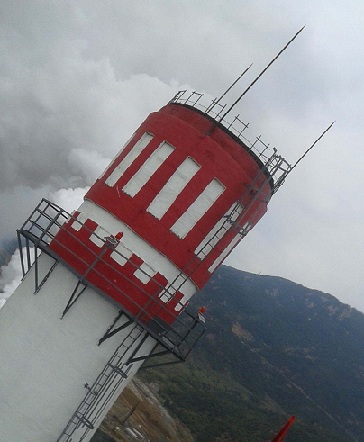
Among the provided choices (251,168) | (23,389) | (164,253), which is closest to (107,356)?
(23,389)

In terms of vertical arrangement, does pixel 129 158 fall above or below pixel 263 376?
above

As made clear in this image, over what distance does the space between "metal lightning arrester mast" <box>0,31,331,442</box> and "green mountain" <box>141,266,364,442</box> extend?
4610 cm

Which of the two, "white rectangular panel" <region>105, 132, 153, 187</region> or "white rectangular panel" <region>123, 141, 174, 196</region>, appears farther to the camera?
"white rectangular panel" <region>105, 132, 153, 187</region>

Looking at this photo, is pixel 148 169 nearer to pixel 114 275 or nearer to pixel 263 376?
pixel 114 275

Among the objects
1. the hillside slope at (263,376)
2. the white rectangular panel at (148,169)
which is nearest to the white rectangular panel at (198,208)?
the white rectangular panel at (148,169)

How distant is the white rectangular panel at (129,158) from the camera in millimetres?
15078

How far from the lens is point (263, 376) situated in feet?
391

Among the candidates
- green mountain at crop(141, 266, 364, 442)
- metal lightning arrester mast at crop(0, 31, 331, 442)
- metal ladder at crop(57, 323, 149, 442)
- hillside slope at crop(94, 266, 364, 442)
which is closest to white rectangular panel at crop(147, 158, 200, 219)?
metal lightning arrester mast at crop(0, 31, 331, 442)

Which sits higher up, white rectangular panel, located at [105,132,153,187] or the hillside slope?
white rectangular panel, located at [105,132,153,187]

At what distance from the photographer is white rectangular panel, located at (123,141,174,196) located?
14641 mm

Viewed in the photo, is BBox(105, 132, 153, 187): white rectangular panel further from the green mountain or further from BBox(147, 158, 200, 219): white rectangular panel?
the green mountain

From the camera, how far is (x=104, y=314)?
14.3 meters

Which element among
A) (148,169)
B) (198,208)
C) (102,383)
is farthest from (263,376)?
(148,169)

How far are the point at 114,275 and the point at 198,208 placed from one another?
11.0 ft
